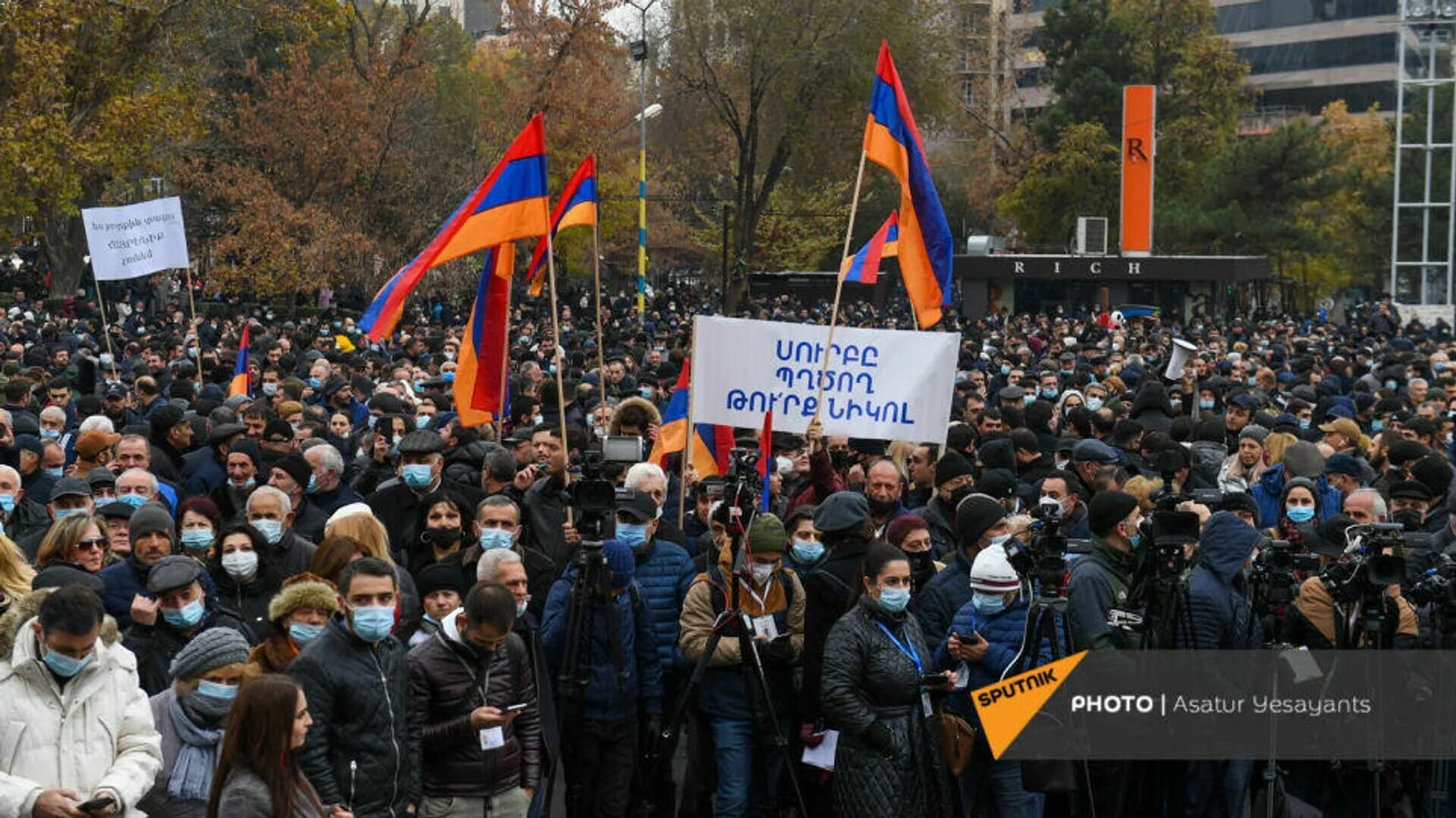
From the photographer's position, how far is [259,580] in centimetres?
827

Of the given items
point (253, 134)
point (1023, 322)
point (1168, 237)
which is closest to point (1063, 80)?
point (1168, 237)

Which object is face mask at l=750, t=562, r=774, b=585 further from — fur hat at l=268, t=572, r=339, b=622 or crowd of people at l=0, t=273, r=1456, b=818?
fur hat at l=268, t=572, r=339, b=622

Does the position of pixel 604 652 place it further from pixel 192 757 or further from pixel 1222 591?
pixel 1222 591

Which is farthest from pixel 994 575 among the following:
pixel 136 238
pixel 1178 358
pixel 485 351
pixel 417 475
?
pixel 136 238

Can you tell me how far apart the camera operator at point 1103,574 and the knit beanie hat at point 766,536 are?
1178 millimetres

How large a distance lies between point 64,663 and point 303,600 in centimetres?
90

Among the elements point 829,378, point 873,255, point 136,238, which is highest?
point 136,238

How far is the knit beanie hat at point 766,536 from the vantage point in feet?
26.7

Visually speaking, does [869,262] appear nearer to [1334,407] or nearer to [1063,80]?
[1334,407]

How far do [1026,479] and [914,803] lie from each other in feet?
15.2

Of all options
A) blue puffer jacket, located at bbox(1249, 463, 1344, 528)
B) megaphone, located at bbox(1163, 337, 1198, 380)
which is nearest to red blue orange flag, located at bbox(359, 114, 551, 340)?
blue puffer jacket, located at bbox(1249, 463, 1344, 528)

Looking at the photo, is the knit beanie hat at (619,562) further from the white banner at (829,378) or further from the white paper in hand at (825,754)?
the white banner at (829,378)

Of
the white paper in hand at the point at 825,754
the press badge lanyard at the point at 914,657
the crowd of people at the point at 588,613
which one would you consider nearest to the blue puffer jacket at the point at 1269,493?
the crowd of people at the point at 588,613

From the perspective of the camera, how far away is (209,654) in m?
6.35
